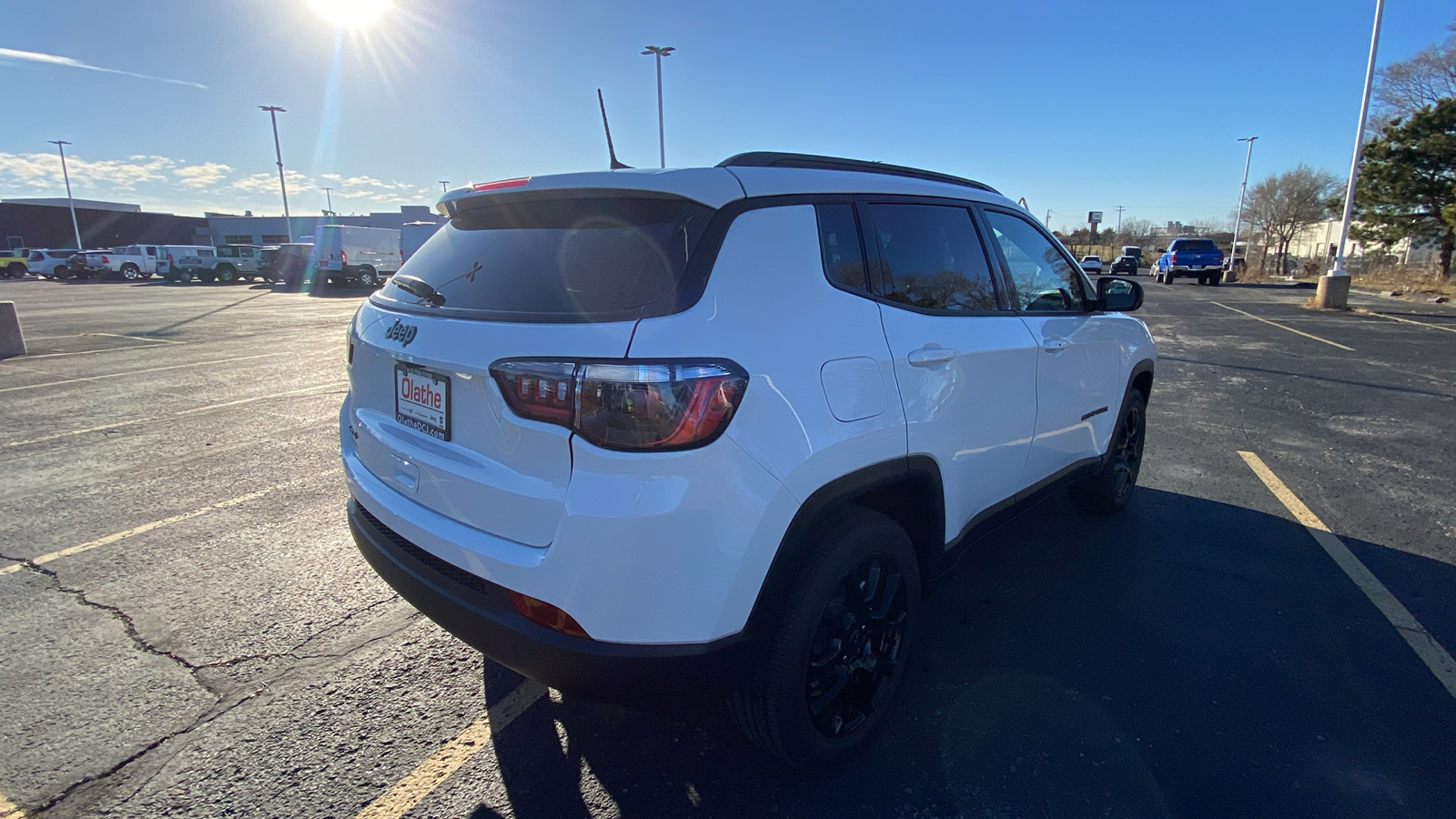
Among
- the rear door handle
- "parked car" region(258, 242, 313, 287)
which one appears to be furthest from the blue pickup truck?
"parked car" region(258, 242, 313, 287)

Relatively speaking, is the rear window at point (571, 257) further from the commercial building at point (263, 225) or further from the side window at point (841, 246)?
the commercial building at point (263, 225)

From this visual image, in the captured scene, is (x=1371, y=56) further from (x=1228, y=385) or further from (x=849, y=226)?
(x=849, y=226)

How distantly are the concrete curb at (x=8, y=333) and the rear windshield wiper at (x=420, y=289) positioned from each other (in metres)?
12.1

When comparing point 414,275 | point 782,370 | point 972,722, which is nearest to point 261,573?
point 414,275

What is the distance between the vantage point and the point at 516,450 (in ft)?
6.26

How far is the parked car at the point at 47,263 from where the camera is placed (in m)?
39.8

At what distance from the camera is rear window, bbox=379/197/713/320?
196 centimetres

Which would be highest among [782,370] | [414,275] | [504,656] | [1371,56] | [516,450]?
[1371,56]

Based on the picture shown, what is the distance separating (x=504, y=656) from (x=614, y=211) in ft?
4.25

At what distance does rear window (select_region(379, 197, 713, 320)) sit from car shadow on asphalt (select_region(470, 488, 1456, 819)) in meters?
1.48

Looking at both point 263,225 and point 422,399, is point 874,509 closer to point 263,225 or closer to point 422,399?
point 422,399

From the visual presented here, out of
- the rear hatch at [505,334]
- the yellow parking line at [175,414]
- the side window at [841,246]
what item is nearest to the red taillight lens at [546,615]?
the rear hatch at [505,334]

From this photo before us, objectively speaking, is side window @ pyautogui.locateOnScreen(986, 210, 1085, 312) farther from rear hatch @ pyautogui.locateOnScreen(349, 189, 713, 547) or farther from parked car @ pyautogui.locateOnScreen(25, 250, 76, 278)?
parked car @ pyautogui.locateOnScreen(25, 250, 76, 278)

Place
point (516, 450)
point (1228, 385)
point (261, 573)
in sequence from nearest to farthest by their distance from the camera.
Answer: point (516, 450)
point (261, 573)
point (1228, 385)
